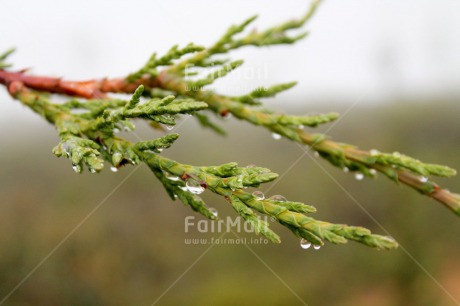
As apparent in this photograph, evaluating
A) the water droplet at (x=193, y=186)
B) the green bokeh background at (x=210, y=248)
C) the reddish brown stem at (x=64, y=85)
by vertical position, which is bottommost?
the green bokeh background at (x=210, y=248)

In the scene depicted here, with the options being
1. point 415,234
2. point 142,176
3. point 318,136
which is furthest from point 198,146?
point 318,136

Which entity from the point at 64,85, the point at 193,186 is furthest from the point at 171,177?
the point at 64,85

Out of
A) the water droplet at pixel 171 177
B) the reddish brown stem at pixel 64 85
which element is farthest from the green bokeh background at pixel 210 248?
the water droplet at pixel 171 177

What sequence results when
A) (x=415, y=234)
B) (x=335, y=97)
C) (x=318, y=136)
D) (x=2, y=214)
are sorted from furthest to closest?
1. (x=335, y=97)
2. (x=2, y=214)
3. (x=415, y=234)
4. (x=318, y=136)

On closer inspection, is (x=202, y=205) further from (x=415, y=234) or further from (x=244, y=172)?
(x=415, y=234)

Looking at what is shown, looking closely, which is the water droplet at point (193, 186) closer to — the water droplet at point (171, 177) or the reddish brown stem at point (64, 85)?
the water droplet at point (171, 177)

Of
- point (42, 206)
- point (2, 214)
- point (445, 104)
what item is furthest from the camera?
point (445, 104)
